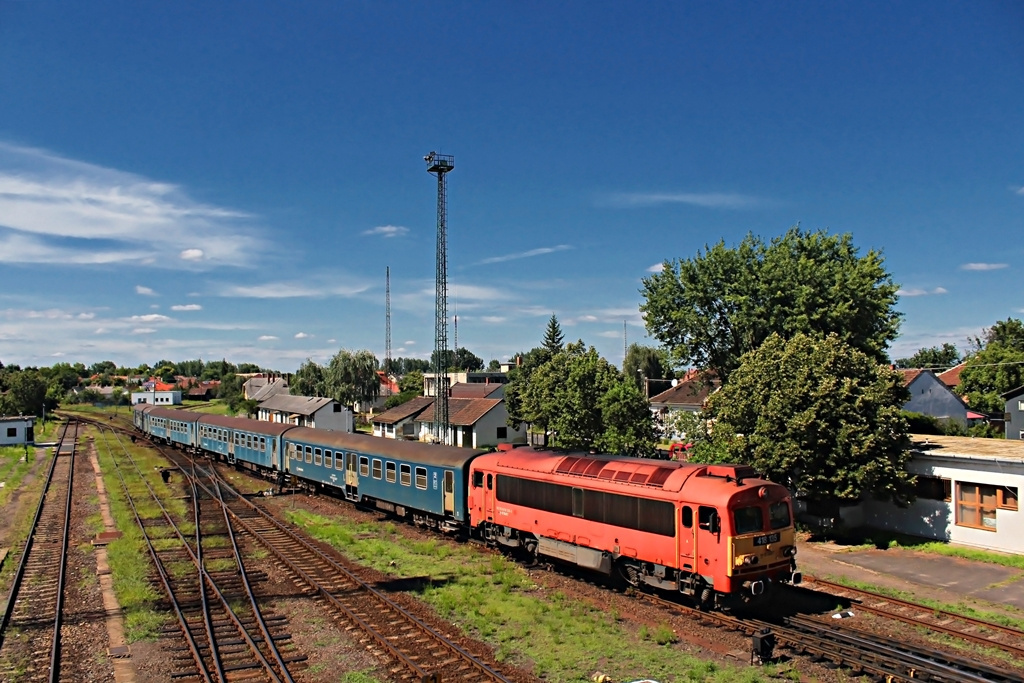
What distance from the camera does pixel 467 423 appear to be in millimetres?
56375

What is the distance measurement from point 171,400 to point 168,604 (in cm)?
14440

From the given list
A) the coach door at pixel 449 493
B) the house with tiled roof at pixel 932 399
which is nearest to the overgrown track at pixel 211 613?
the coach door at pixel 449 493

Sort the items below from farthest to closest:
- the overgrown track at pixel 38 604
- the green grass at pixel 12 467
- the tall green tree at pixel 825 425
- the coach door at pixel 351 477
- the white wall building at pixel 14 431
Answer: the white wall building at pixel 14 431 < the green grass at pixel 12 467 < the coach door at pixel 351 477 < the tall green tree at pixel 825 425 < the overgrown track at pixel 38 604

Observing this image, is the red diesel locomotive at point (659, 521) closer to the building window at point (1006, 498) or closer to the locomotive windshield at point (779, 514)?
the locomotive windshield at point (779, 514)

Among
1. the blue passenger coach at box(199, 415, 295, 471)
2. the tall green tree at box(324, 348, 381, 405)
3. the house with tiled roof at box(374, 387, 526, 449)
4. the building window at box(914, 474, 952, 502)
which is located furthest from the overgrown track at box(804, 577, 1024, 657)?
the tall green tree at box(324, 348, 381, 405)

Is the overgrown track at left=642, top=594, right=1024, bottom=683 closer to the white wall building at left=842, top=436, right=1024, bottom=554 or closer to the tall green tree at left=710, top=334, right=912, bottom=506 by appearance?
the tall green tree at left=710, top=334, right=912, bottom=506

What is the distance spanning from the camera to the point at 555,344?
9156 centimetres

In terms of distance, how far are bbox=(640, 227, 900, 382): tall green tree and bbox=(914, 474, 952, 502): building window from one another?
968cm

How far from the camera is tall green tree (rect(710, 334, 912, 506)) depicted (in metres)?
22.1

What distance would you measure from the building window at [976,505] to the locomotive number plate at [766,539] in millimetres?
10818

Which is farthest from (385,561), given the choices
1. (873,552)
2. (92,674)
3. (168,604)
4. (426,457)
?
(873,552)

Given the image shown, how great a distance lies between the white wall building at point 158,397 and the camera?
141625 mm

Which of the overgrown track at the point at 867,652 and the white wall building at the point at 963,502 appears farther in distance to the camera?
the white wall building at the point at 963,502

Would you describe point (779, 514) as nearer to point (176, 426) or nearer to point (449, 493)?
point (449, 493)
